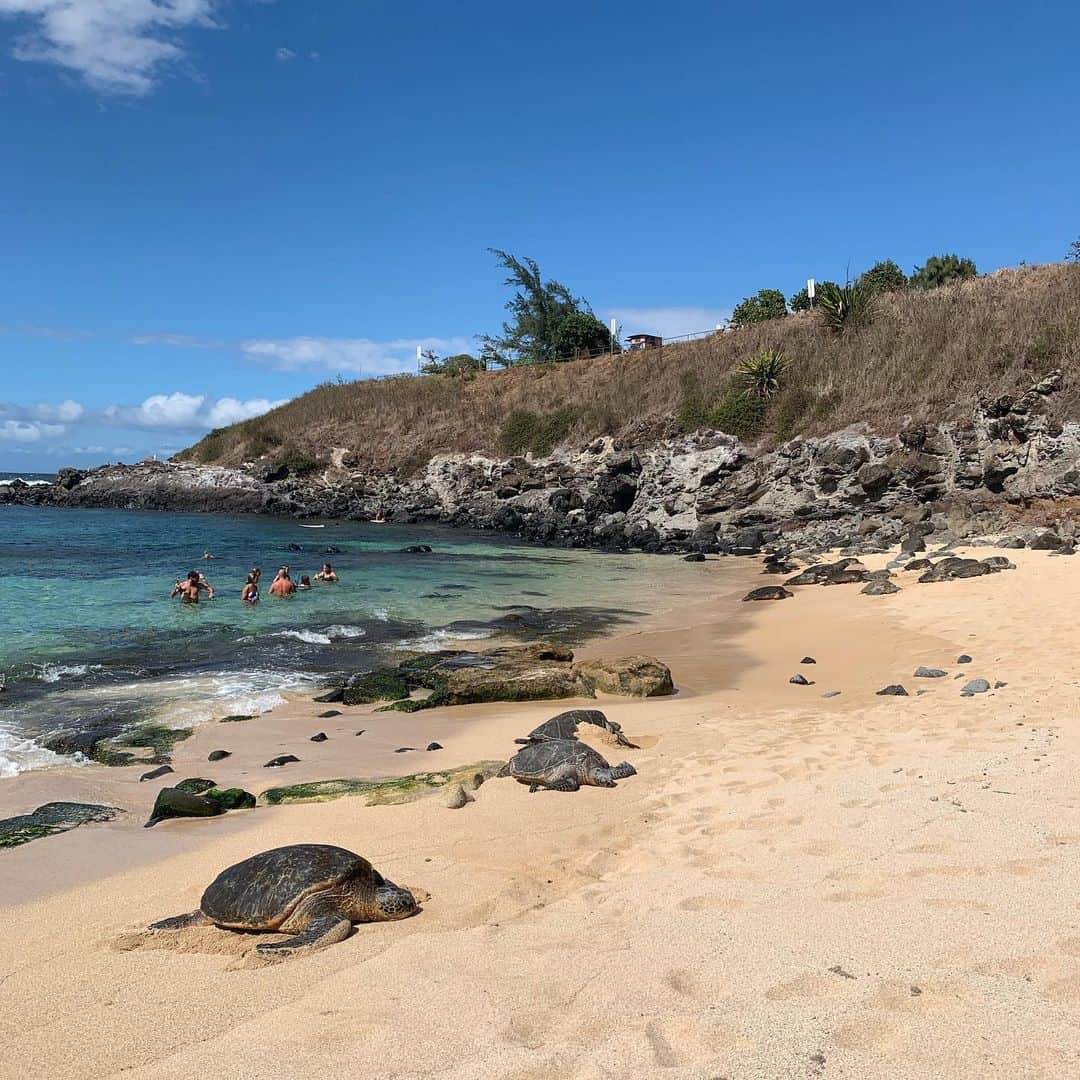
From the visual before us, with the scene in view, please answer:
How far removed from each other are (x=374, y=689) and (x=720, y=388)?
102ft

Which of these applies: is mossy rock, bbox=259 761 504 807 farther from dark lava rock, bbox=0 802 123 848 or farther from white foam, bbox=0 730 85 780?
white foam, bbox=0 730 85 780

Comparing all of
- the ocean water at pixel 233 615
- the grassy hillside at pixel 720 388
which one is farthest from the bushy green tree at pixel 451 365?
the ocean water at pixel 233 615

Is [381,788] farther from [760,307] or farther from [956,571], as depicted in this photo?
[760,307]

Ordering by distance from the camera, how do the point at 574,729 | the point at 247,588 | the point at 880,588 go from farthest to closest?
the point at 247,588 → the point at 880,588 → the point at 574,729

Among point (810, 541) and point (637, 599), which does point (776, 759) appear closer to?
point (637, 599)

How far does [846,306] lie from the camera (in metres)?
36.5

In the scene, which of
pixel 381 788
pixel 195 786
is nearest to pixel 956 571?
pixel 381 788

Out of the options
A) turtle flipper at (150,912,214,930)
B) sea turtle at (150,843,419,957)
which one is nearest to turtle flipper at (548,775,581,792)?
sea turtle at (150,843,419,957)

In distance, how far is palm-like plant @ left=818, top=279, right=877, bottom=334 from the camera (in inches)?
1426

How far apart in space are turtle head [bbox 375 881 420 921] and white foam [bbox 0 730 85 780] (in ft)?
15.8

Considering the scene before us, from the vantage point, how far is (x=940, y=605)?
1345 centimetres

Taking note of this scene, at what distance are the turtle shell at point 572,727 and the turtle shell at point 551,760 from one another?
2.38ft

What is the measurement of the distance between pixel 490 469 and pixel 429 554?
1692 cm

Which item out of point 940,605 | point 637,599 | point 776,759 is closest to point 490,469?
point 637,599
